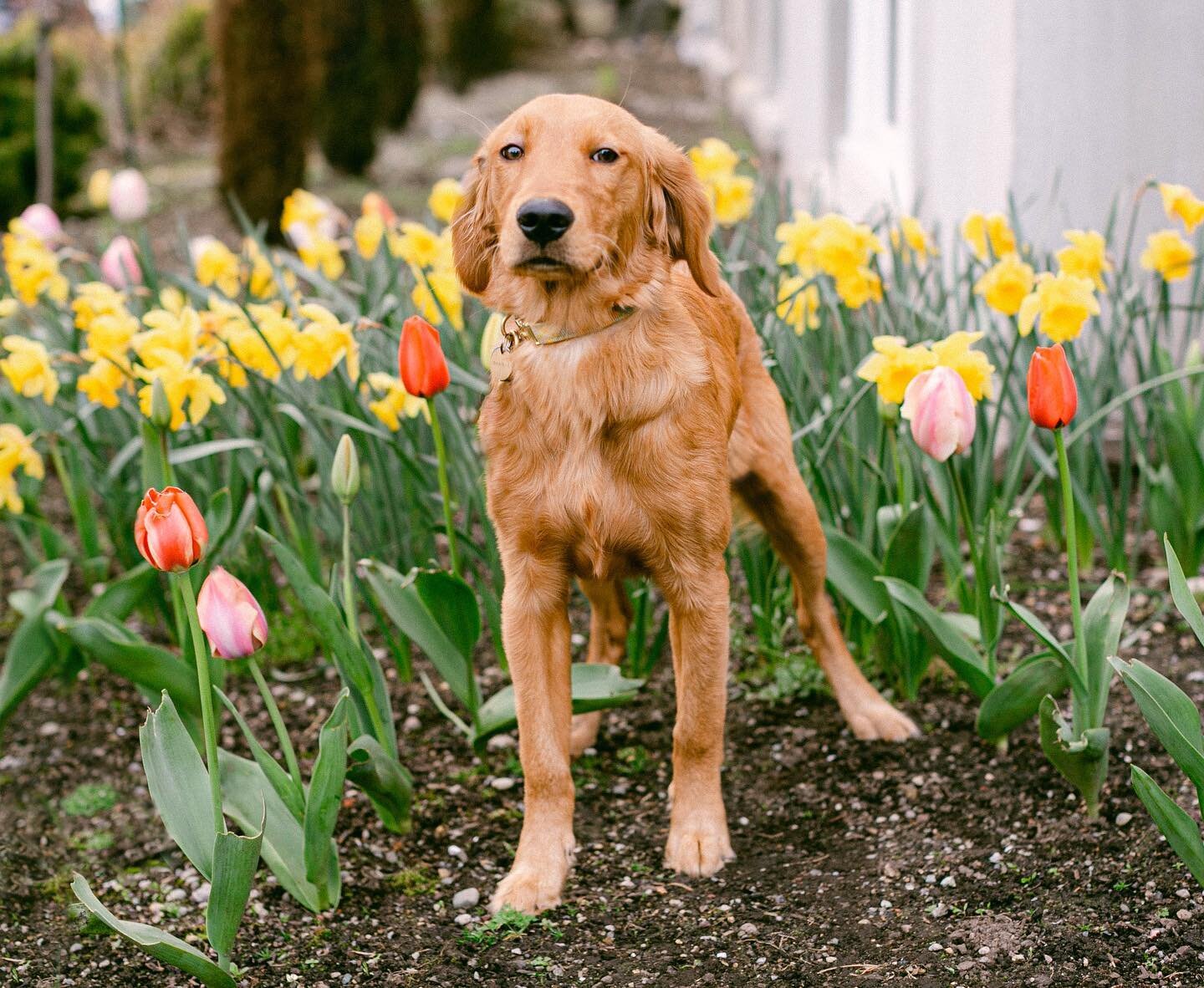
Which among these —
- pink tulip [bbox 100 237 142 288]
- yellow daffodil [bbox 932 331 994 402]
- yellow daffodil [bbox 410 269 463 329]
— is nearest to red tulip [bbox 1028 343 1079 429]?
yellow daffodil [bbox 932 331 994 402]

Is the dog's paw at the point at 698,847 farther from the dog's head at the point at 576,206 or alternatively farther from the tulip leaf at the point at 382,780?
the dog's head at the point at 576,206

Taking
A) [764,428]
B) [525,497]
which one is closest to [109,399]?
[525,497]

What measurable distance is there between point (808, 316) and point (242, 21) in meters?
5.44

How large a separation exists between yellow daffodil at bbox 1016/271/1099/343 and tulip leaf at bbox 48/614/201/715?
1725 millimetres

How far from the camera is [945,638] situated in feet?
8.43

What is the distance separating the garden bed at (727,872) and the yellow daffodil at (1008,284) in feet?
2.91

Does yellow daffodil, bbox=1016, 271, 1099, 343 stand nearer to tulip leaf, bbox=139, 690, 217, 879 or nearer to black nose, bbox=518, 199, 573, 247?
black nose, bbox=518, 199, 573, 247

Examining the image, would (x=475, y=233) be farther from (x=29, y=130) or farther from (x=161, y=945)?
(x=29, y=130)

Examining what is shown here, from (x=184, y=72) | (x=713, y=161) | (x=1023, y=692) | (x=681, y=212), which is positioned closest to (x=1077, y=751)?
(x=1023, y=692)

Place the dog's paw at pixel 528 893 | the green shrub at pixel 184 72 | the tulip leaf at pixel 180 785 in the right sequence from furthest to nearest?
1. the green shrub at pixel 184 72
2. the dog's paw at pixel 528 893
3. the tulip leaf at pixel 180 785

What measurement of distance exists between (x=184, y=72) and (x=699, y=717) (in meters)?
12.7

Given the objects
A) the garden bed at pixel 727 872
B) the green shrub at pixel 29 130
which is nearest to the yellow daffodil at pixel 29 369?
the garden bed at pixel 727 872

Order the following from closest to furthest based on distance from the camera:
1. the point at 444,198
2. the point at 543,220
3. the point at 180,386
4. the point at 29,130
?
the point at 543,220
the point at 180,386
the point at 444,198
the point at 29,130

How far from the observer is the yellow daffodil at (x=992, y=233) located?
3041 millimetres
